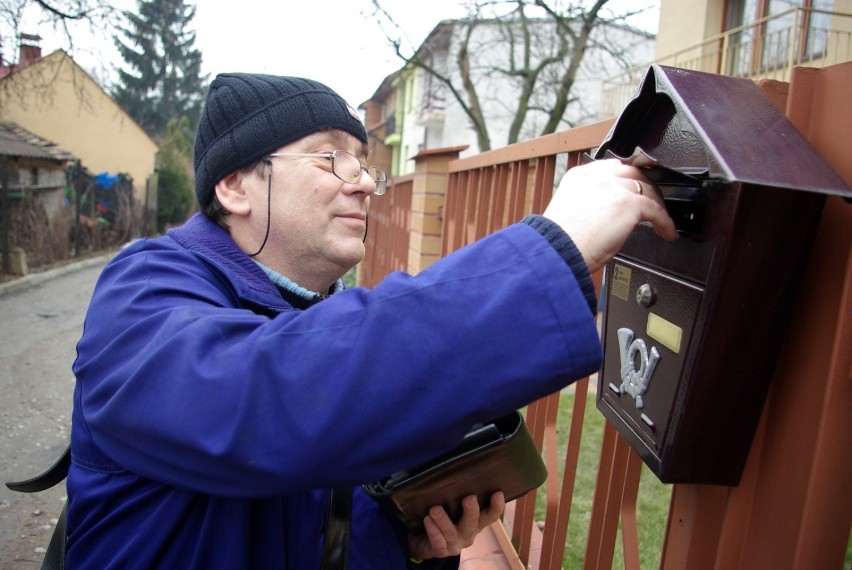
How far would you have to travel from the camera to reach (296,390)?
83 cm

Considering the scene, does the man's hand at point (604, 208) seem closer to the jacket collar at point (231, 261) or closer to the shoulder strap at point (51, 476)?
the jacket collar at point (231, 261)

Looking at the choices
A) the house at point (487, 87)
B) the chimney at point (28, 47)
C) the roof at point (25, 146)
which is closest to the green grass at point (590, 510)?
the chimney at point (28, 47)

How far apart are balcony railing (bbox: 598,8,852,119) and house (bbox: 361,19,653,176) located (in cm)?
388

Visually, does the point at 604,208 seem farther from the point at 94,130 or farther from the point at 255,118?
the point at 94,130

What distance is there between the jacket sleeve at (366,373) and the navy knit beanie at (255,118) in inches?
27.0

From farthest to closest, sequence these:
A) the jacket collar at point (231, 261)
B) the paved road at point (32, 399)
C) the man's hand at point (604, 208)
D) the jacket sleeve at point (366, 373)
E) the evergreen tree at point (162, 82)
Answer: the evergreen tree at point (162, 82) < the paved road at point (32, 399) < the jacket collar at point (231, 261) < the man's hand at point (604, 208) < the jacket sleeve at point (366, 373)

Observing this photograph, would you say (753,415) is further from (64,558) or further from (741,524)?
(64,558)

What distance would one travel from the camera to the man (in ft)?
2.70

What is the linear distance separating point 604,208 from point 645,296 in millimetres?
260

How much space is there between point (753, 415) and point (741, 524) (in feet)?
0.66

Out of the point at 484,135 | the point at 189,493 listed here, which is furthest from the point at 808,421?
the point at 484,135

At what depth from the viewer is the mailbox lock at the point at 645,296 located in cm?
110

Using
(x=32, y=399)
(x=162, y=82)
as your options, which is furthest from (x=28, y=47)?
(x=162, y=82)

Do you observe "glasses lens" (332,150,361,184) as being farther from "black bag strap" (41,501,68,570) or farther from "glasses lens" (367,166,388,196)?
"black bag strap" (41,501,68,570)
